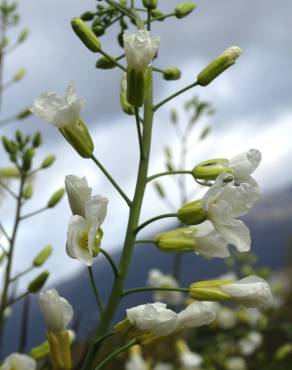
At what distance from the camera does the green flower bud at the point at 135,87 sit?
1499 mm

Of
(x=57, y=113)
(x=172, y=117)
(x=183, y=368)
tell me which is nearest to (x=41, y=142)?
(x=57, y=113)

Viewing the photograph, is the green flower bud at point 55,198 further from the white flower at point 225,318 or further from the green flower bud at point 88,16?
the white flower at point 225,318

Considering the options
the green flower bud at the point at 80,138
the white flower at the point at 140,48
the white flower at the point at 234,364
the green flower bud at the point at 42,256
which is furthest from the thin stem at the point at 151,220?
the white flower at the point at 234,364

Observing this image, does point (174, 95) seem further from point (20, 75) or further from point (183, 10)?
point (20, 75)

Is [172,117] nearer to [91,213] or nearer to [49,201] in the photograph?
[49,201]

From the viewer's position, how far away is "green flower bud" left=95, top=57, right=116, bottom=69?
5.69ft

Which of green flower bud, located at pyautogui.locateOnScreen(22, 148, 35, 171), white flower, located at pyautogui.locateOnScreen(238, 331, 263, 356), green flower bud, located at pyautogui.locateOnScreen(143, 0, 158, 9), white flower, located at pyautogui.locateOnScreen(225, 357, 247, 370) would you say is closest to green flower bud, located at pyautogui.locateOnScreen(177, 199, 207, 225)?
green flower bud, located at pyautogui.locateOnScreen(143, 0, 158, 9)

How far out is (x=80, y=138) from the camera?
1515 mm

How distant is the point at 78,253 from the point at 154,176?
1.04ft

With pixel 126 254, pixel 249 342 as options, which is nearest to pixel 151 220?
pixel 126 254

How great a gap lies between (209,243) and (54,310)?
0.39 m

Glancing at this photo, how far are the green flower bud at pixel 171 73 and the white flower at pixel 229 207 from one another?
1.59ft

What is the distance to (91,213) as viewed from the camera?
4.34 feet

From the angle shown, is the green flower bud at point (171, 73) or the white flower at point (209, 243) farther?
the green flower bud at point (171, 73)
